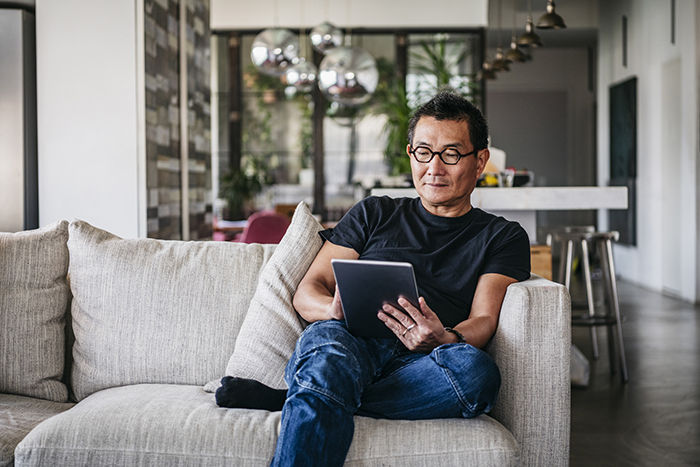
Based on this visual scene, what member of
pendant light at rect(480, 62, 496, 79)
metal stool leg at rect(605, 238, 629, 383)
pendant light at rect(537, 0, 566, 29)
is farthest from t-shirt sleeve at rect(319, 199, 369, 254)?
pendant light at rect(480, 62, 496, 79)

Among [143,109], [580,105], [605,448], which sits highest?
[580,105]

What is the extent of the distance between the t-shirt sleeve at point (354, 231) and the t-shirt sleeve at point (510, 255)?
0.38m

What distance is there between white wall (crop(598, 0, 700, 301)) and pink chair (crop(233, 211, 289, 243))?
4116mm

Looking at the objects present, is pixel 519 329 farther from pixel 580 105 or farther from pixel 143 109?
pixel 580 105

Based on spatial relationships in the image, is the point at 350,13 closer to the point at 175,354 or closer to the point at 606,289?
the point at 606,289

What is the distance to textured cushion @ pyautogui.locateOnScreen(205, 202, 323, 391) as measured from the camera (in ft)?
7.23

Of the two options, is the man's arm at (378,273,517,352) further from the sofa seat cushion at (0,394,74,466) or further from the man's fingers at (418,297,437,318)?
the sofa seat cushion at (0,394,74,466)

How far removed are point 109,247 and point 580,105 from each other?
9.27m

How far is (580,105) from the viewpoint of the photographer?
1062 centimetres

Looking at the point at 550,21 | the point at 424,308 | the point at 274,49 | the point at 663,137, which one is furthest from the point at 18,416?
the point at 663,137

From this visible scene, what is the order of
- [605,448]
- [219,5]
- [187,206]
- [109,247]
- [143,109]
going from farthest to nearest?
[219,5], [187,206], [143,109], [605,448], [109,247]

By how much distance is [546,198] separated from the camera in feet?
12.2

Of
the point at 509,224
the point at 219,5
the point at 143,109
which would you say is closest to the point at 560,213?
the point at 219,5

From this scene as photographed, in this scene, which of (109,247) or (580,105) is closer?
(109,247)
